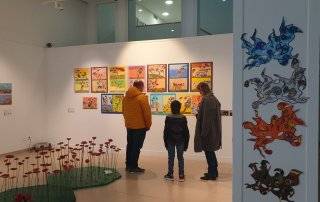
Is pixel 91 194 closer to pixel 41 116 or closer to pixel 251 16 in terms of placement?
pixel 251 16

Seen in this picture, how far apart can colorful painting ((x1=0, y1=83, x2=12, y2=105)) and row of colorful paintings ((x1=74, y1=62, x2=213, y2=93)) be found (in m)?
1.45

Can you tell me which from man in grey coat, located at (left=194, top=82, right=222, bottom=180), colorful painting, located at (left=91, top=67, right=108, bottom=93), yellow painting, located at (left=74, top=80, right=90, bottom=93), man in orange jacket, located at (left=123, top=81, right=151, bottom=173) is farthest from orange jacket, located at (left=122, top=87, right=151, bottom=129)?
yellow painting, located at (left=74, top=80, right=90, bottom=93)

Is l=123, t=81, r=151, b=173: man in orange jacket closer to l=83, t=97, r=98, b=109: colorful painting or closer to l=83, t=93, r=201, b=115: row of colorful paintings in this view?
l=83, t=93, r=201, b=115: row of colorful paintings

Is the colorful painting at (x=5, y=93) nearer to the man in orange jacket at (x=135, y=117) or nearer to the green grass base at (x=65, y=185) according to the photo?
the green grass base at (x=65, y=185)

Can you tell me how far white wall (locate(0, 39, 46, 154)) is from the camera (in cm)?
732

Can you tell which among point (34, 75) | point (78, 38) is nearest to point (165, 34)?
point (78, 38)

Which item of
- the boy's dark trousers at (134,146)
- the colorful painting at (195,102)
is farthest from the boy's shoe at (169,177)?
the colorful painting at (195,102)

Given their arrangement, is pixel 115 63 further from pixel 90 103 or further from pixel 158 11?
pixel 158 11

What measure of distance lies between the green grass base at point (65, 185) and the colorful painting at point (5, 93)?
266 centimetres

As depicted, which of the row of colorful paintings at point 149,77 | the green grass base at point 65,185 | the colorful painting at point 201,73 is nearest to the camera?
the green grass base at point 65,185

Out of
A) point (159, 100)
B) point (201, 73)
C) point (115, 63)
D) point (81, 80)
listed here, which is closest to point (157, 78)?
point (159, 100)

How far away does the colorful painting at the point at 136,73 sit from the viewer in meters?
7.34

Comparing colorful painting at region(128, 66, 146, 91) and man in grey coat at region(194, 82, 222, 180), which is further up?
colorful painting at region(128, 66, 146, 91)

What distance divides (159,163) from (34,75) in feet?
12.7
